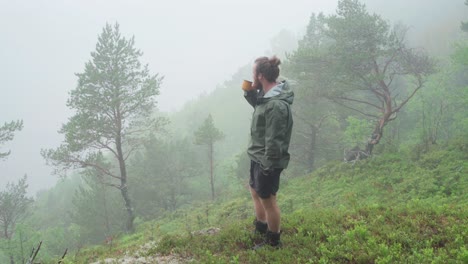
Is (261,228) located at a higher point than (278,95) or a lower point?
lower

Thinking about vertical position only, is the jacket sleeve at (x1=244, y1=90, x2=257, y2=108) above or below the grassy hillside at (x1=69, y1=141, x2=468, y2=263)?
above

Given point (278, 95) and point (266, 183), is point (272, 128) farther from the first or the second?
point (266, 183)

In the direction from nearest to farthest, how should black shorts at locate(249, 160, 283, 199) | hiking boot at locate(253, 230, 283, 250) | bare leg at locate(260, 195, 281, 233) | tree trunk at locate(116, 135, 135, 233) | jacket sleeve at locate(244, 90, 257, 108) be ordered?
black shorts at locate(249, 160, 283, 199)
bare leg at locate(260, 195, 281, 233)
hiking boot at locate(253, 230, 283, 250)
jacket sleeve at locate(244, 90, 257, 108)
tree trunk at locate(116, 135, 135, 233)

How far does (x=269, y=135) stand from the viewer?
14.5 feet

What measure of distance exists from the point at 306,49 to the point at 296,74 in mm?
2555

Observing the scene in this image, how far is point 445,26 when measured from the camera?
2405 inches

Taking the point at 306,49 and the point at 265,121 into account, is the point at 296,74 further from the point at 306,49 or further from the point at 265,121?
the point at 265,121

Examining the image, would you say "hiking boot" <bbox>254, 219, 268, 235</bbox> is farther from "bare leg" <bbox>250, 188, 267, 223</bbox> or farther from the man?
the man

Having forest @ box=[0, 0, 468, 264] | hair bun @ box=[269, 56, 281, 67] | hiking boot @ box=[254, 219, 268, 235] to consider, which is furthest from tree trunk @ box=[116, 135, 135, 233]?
hair bun @ box=[269, 56, 281, 67]

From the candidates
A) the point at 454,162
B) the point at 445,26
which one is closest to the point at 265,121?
the point at 454,162

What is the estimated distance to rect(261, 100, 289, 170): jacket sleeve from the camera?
4.37 meters

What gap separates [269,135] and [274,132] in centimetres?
8

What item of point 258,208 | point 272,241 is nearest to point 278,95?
point 258,208

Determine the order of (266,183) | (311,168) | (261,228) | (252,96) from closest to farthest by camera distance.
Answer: (266,183) < (252,96) < (261,228) < (311,168)
